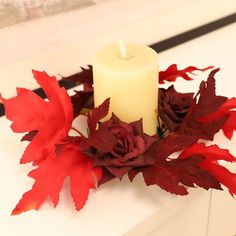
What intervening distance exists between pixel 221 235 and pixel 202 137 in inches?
7.5

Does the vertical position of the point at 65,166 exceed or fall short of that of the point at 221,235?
it exceeds it

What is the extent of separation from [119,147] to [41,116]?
0.08 metres

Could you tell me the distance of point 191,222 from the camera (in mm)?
508

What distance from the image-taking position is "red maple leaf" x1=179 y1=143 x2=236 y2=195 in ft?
1.39

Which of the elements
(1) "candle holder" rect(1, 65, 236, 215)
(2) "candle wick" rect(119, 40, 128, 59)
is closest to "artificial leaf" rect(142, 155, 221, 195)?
(1) "candle holder" rect(1, 65, 236, 215)

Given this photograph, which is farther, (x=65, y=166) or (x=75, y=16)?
(x=75, y=16)

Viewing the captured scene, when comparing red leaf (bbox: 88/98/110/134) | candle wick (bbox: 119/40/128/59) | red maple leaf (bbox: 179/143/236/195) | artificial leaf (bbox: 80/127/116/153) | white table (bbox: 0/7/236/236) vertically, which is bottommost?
white table (bbox: 0/7/236/236)

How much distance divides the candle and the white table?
2.9 inches

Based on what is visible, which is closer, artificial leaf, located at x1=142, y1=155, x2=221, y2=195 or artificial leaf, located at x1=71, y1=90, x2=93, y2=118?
artificial leaf, located at x1=142, y1=155, x2=221, y2=195

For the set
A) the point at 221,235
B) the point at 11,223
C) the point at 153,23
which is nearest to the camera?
the point at 11,223

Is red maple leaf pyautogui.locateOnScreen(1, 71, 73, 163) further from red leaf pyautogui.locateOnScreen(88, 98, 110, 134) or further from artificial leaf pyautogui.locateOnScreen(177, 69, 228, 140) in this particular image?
artificial leaf pyautogui.locateOnScreen(177, 69, 228, 140)

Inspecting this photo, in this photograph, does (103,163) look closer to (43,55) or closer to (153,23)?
(43,55)

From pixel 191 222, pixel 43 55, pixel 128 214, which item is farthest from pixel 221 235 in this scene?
pixel 43 55

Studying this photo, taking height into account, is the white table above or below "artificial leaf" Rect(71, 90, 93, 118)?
below
